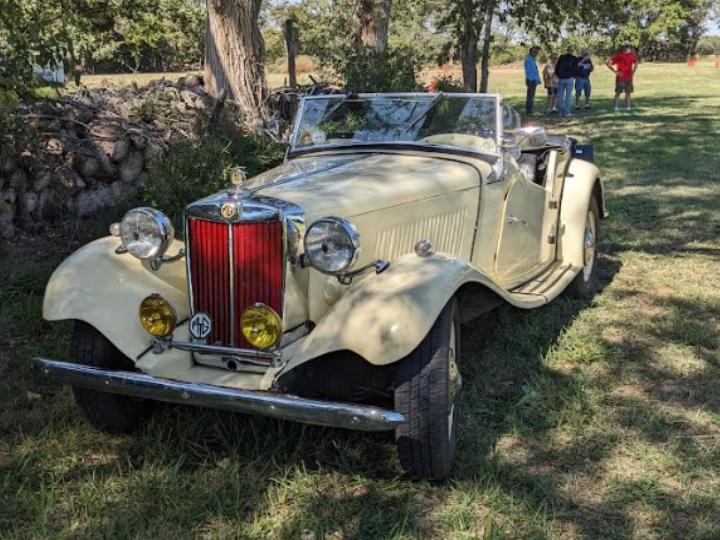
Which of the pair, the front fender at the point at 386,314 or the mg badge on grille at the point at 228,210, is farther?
Result: the mg badge on grille at the point at 228,210

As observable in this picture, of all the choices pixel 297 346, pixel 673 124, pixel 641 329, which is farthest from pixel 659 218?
pixel 673 124

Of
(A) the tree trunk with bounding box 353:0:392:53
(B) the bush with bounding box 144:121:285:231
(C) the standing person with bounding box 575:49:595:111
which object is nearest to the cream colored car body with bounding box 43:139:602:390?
(B) the bush with bounding box 144:121:285:231

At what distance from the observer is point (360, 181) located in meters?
3.72

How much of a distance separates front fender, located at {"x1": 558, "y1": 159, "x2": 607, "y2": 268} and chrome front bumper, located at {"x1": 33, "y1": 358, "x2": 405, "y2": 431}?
299 cm

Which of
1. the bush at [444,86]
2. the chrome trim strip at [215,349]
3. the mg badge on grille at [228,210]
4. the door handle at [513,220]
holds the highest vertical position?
the bush at [444,86]

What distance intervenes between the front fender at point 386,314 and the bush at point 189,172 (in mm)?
3497

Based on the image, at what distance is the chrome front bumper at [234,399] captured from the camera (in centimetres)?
267

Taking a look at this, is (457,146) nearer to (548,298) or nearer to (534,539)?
(548,298)

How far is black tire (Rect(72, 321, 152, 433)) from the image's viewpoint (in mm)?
3383

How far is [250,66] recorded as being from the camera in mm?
9148

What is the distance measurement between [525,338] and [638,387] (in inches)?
32.4

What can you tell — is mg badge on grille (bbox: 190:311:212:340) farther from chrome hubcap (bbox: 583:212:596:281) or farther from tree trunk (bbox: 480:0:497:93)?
tree trunk (bbox: 480:0:497:93)

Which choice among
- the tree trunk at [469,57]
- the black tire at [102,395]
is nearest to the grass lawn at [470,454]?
the black tire at [102,395]

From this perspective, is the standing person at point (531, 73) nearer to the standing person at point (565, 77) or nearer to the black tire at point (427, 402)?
the standing person at point (565, 77)
